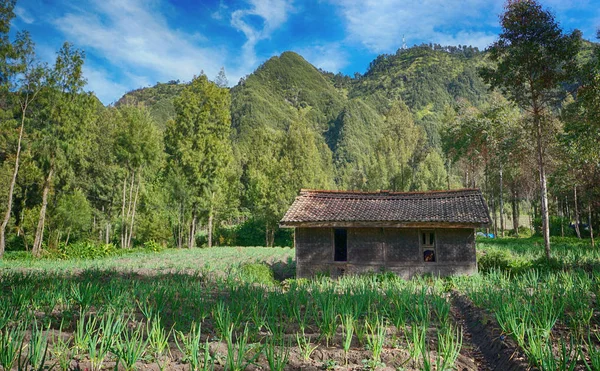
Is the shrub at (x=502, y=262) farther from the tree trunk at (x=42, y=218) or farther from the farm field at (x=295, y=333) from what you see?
the tree trunk at (x=42, y=218)

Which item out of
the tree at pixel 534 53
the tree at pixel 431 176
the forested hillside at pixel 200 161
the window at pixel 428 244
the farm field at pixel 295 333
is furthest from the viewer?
the tree at pixel 431 176

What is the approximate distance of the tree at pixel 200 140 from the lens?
1169 inches

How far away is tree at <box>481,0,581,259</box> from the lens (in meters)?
15.7

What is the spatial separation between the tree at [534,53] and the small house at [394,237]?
13.0 ft

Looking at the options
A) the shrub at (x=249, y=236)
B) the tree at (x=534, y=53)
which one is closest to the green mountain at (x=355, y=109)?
the shrub at (x=249, y=236)

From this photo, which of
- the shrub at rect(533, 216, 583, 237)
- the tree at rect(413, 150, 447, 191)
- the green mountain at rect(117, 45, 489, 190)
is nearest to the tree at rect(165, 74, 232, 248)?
the green mountain at rect(117, 45, 489, 190)

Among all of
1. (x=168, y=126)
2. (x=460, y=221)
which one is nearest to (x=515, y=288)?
(x=460, y=221)

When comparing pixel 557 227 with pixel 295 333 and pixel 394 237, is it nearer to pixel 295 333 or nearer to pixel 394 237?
pixel 394 237

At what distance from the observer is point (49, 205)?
95.8 ft

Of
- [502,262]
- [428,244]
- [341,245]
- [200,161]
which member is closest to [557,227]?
[502,262]

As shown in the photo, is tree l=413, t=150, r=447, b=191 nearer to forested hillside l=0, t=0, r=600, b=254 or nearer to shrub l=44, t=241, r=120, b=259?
forested hillside l=0, t=0, r=600, b=254

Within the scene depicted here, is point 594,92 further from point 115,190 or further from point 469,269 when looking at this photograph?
point 115,190

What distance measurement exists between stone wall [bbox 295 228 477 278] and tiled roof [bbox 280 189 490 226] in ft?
2.12

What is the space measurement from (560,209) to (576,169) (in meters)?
15.8
